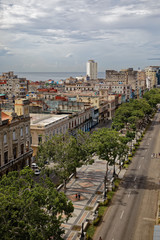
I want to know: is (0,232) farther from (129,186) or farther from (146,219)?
(129,186)

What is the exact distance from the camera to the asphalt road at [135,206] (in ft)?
119

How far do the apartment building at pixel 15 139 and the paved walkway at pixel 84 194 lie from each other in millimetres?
11620

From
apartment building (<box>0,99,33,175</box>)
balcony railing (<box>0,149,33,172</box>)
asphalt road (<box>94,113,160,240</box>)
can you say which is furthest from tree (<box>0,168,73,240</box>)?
apartment building (<box>0,99,33,175</box>)

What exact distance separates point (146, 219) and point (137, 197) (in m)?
7.20

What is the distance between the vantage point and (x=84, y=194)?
4766cm

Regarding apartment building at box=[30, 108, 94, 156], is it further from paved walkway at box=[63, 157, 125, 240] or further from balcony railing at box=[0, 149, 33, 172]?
paved walkway at box=[63, 157, 125, 240]

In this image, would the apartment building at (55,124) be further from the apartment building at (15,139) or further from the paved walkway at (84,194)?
the paved walkway at (84,194)

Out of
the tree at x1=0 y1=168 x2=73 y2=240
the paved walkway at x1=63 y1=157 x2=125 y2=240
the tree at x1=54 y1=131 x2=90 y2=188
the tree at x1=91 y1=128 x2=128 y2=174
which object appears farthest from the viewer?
the tree at x1=91 y1=128 x2=128 y2=174

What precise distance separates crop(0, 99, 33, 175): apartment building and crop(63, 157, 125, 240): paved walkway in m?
11.6

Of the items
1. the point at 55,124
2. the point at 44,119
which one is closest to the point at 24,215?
the point at 55,124

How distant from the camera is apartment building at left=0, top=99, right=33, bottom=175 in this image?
50.1 metres

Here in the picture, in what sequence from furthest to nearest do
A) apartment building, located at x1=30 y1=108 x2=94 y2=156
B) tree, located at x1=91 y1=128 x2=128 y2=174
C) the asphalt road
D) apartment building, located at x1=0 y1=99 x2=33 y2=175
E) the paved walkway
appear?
apartment building, located at x1=30 y1=108 x2=94 y2=156 → apartment building, located at x1=0 y1=99 x2=33 y2=175 → tree, located at x1=91 y1=128 x2=128 y2=174 → the paved walkway → the asphalt road

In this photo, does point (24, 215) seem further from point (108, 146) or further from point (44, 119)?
point (44, 119)

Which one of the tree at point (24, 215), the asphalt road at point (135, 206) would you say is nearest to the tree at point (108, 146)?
the asphalt road at point (135, 206)
